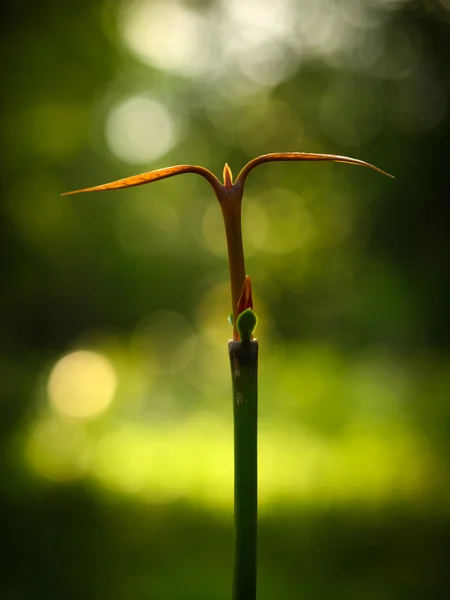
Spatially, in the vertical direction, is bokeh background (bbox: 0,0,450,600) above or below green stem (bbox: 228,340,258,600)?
above

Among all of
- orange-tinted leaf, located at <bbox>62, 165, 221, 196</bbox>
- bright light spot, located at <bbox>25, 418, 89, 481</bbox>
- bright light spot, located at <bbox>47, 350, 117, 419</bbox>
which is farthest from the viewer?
bright light spot, located at <bbox>47, 350, 117, 419</bbox>

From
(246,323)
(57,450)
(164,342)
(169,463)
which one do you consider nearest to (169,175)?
(246,323)

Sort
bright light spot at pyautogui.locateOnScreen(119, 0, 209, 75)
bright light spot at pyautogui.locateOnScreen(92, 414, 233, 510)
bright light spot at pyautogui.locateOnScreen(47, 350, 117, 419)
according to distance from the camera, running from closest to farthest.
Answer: bright light spot at pyautogui.locateOnScreen(92, 414, 233, 510) < bright light spot at pyautogui.locateOnScreen(47, 350, 117, 419) < bright light spot at pyautogui.locateOnScreen(119, 0, 209, 75)

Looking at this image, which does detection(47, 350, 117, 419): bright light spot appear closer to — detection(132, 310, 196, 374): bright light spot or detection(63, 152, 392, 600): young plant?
detection(132, 310, 196, 374): bright light spot

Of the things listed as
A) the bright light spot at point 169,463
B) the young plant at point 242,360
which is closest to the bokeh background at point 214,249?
the bright light spot at point 169,463

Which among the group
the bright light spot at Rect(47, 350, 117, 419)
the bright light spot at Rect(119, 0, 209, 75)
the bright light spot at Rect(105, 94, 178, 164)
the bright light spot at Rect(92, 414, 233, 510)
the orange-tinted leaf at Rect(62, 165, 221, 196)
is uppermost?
the bright light spot at Rect(119, 0, 209, 75)

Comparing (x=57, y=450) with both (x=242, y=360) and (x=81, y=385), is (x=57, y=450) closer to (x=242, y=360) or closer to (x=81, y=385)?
(x=81, y=385)

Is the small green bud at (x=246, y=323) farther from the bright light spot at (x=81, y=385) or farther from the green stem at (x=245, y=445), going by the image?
the bright light spot at (x=81, y=385)

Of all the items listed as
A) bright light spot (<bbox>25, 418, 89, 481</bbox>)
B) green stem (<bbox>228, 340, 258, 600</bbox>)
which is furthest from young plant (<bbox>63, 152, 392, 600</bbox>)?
bright light spot (<bbox>25, 418, 89, 481</bbox>)
